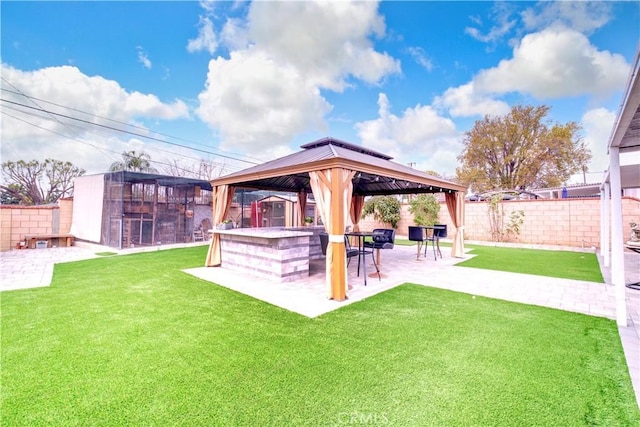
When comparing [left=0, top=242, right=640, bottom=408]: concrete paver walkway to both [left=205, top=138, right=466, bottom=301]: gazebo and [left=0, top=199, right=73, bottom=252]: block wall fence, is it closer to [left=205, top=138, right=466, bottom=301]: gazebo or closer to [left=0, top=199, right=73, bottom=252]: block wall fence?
[left=205, top=138, right=466, bottom=301]: gazebo

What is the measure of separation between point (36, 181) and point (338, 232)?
23656 millimetres

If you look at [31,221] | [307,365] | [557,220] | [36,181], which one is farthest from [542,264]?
[36,181]

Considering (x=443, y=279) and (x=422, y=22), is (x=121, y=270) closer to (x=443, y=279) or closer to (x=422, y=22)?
(x=443, y=279)

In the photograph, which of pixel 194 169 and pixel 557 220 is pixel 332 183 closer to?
pixel 557 220

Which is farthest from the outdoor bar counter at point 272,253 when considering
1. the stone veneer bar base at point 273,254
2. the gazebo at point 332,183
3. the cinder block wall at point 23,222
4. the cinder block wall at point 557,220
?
the cinder block wall at point 557,220

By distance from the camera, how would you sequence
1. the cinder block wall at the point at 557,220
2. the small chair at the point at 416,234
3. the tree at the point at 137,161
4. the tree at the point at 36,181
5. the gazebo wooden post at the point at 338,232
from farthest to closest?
the tree at the point at 36,181 < the tree at the point at 137,161 < the cinder block wall at the point at 557,220 < the small chair at the point at 416,234 < the gazebo wooden post at the point at 338,232

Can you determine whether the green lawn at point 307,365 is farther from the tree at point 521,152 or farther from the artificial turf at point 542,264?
the tree at point 521,152

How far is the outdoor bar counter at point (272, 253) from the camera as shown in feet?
17.2

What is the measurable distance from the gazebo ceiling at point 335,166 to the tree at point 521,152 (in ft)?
44.1

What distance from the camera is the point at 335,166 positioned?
4.20 meters

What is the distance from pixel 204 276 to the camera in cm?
579

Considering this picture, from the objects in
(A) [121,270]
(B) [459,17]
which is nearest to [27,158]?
(A) [121,270]

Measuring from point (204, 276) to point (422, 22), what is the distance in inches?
356

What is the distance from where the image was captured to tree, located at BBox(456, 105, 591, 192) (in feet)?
55.5
